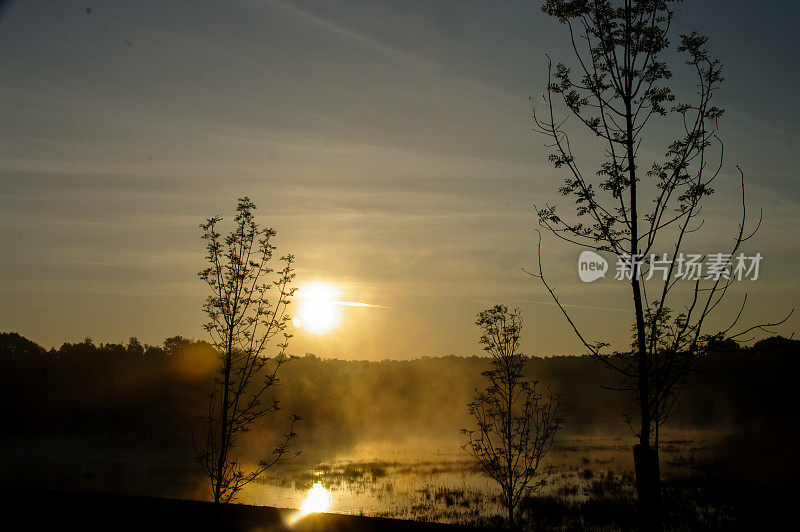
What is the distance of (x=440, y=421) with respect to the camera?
349 ft

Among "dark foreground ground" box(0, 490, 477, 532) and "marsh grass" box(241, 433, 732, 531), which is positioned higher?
"dark foreground ground" box(0, 490, 477, 532)

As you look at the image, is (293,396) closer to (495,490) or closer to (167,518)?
(495,490)

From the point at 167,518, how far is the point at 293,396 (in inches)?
3515

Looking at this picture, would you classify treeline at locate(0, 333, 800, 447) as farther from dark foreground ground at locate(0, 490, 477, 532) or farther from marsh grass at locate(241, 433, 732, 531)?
dark foreground ground at locate(0, 490, 477, 532)

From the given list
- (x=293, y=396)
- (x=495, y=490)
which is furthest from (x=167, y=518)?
(x=293, y=396)

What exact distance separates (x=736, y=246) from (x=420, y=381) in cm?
13793

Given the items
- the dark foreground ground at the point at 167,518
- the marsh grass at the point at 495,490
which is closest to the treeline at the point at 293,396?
the marsh grass at the point at 495,490

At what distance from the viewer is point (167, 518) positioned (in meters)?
6.46

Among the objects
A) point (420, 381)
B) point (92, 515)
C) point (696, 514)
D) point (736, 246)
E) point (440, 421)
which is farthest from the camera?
point (420, 381)

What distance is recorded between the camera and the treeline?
61.2 m

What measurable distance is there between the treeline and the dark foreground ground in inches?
907

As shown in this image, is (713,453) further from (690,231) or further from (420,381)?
(420,381)

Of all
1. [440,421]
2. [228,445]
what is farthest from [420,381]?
[228,445]

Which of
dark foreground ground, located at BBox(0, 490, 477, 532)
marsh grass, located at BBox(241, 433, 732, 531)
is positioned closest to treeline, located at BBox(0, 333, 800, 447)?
marsh grass, located at BBox(241, 433, 732, 531)
